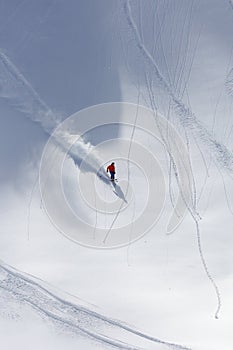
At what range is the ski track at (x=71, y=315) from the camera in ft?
50.8

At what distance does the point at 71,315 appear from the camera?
1609 centimetres

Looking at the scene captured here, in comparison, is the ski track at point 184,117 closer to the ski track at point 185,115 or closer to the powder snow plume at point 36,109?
the ski track at point 185,115

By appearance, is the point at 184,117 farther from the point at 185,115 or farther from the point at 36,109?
the point at 36,109

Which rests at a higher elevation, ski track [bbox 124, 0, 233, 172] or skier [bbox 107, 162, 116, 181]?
ski track [bbox 124, 0, 233, 172]

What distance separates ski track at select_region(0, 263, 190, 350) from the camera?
15.5m

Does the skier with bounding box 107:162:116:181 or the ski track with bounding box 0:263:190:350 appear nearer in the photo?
the ski track with bounding box 0:263:190:350

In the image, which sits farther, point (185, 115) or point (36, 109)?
point (185, 115)

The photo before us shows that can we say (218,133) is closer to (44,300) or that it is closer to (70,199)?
(70,199)

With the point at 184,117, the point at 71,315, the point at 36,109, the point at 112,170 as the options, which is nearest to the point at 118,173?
the point at 112,170

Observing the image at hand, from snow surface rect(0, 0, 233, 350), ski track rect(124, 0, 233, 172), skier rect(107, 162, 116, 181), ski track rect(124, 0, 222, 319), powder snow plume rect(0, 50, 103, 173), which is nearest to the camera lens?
snow surface rect(0, 0, 233, 350)

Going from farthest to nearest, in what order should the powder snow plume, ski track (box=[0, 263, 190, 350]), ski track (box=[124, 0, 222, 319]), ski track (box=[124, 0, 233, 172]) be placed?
ski track (box=[124, 0, 233, 172]) → the powder snow plume → ski track (box=[124, 0, 222, 319]) → ski track (box=[0, 263, 190, 350])

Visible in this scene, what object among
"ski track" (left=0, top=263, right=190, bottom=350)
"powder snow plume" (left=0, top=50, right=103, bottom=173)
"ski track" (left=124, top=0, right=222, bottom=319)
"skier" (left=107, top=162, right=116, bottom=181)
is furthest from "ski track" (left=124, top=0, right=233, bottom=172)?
"ski track" (left=0, top=263, right=190, bottom=350)

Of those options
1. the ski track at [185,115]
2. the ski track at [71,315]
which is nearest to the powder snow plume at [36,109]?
the ski track at [185,115]

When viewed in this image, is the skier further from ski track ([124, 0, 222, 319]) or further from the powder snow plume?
ski track ([124, 0, 222, 319])
